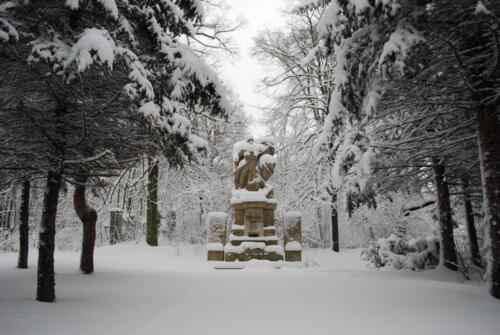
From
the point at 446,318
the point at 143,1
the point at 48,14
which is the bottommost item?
the point at 446,318

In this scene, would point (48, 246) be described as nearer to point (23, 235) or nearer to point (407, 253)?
point (23, 235)

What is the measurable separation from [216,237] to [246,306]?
6.31 metres

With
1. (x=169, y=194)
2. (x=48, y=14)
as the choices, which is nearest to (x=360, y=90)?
(x=48, y=14)

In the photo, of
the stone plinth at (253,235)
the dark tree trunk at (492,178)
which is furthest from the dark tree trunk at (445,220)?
the stone plinth at (253,235)

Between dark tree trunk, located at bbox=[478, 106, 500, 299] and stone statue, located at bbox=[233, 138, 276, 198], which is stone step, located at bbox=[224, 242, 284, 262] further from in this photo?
dark tree trunk, located at bbox=[478, 106, 500, 299]

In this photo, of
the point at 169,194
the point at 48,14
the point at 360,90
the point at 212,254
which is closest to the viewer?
the point at 48,14

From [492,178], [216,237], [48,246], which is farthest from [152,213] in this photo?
[492,178]

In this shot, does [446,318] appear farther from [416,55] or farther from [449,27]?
[449,27]

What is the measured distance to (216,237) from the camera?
10.4 meters

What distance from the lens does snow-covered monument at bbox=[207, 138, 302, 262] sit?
384 inches

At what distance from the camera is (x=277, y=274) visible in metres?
6.76

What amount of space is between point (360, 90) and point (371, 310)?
2693 mm

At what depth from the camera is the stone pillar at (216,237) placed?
10.2 meters

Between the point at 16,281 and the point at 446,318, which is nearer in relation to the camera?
the point at 446,318
